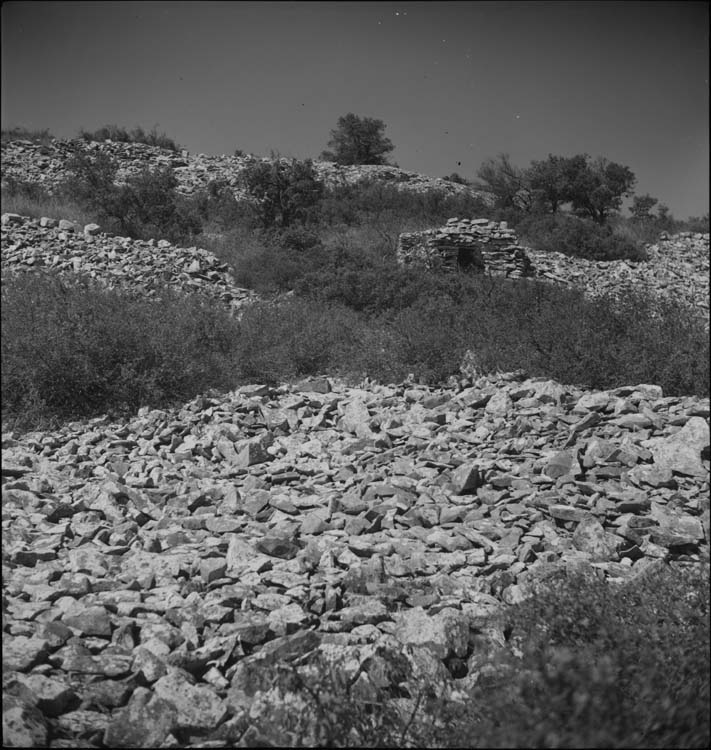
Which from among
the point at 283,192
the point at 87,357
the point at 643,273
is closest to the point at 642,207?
the point at 643,273

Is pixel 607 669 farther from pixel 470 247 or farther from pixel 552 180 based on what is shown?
pixel 552 180

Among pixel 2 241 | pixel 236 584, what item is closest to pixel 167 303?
pixel 2 241

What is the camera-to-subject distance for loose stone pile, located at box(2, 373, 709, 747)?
249 cm

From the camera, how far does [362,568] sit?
3344mm

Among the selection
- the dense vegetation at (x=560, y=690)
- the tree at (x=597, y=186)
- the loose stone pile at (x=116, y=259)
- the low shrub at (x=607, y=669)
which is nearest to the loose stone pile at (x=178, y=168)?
the tree at (x=597, y=186)

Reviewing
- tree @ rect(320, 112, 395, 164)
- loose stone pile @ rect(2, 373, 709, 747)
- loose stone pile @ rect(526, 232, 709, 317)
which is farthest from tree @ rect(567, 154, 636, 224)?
loose stone pile @ rect(2, 373, 709, 747)

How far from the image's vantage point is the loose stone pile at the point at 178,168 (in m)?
15.5

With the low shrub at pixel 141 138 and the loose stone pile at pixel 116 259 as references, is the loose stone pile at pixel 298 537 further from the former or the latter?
the low shrub at pixel 141 138

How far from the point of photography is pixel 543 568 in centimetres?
330

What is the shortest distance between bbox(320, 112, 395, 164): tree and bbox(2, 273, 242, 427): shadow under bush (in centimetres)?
859

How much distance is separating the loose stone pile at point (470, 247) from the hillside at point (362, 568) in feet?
22.2

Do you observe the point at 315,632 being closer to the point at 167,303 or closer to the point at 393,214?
the point at 167,303

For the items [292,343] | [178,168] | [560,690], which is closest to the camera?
[560,690]

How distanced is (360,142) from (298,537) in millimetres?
13944
